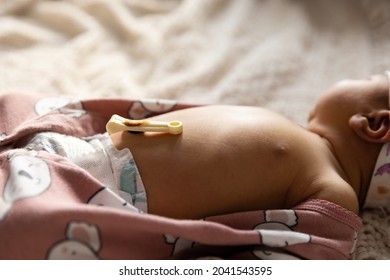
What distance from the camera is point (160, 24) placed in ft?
5.16

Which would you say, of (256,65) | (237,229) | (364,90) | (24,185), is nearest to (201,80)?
(256,65)

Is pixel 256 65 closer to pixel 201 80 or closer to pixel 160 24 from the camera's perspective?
pixel 201 80

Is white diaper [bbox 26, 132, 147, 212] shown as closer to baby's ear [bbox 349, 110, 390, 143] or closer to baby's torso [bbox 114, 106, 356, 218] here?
baby's torso [bbox 114, 106, 356, 218]

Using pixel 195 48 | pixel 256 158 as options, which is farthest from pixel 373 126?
pixel 195 48

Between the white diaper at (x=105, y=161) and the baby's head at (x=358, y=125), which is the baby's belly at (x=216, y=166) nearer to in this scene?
the white diaper at (x=105, y=161)

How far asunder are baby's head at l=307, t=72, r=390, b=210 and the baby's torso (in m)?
0.09

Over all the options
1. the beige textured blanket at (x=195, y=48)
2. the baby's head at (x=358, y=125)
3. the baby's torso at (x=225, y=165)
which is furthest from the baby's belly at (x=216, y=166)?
the beige textured blanket at (x=195, y=48)

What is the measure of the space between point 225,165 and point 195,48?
557mm

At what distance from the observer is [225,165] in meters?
1.06

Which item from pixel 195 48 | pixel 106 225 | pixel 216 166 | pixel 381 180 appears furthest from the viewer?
pixel 195 48

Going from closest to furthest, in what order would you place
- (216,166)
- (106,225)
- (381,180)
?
(106,225)
(216,166)
(381,180)

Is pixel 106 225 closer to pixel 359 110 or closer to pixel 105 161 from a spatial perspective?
pixel 105 161
